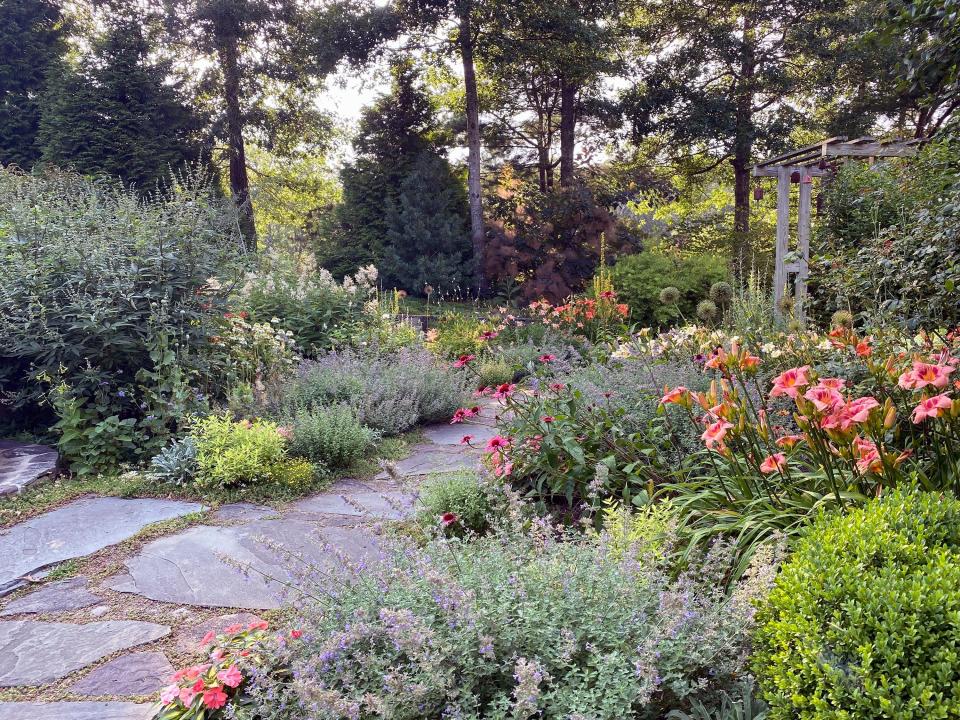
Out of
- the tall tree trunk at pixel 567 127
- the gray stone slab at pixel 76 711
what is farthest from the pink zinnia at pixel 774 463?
the tall tree trunk at pixel 567 127

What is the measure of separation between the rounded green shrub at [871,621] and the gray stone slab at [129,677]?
1.64 metres

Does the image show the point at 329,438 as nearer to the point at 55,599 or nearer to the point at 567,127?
the point at 55,599

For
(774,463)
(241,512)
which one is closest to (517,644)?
(774,463)

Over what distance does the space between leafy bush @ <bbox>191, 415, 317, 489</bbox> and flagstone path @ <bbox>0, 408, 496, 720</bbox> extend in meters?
0.19

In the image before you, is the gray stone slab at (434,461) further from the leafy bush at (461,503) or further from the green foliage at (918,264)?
the green foliage at (918,264)

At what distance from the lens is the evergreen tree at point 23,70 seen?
1427 cm

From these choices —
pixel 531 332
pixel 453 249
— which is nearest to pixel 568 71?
pixel 453 249

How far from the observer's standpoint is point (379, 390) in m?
4.90

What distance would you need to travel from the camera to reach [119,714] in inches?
71.9

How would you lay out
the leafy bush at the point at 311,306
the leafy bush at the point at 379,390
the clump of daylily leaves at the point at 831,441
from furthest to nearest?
the leafy bush at the point at 311,306
the leafy bush at the point at 379,390
the clump of daylily leaves at the point at 831,441

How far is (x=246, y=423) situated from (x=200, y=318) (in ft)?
3.07

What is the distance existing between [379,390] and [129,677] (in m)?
2.99

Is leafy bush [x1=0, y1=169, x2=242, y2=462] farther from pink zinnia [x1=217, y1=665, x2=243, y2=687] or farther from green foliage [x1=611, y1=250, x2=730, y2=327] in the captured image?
green foliage [x1=611, y1=250, x2=730, y2=327]

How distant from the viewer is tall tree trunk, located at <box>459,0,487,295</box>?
12367 mm
